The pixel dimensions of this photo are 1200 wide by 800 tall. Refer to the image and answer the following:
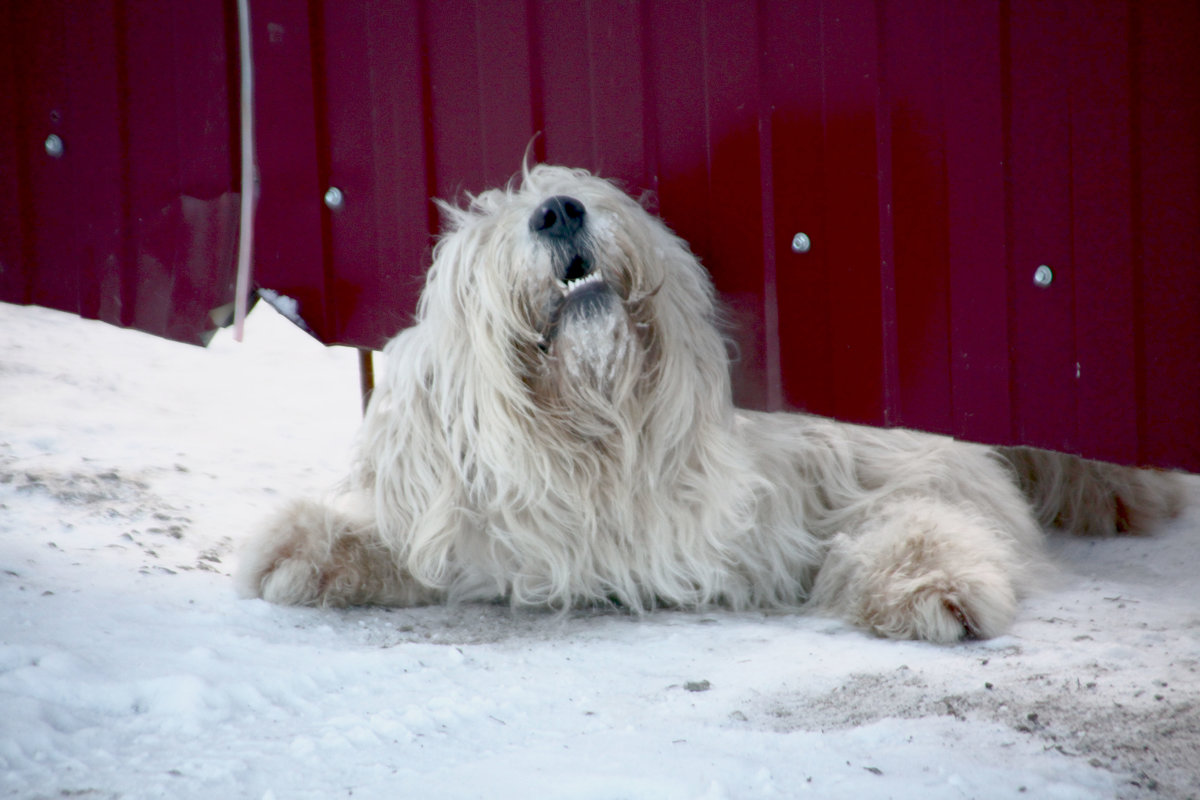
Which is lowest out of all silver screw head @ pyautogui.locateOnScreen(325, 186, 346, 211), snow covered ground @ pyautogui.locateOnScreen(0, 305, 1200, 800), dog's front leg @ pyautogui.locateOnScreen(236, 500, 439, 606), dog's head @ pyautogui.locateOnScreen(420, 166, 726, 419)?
snow covered ground @ pyautogui.locateOnScreen(0, 305, 1200, 800)

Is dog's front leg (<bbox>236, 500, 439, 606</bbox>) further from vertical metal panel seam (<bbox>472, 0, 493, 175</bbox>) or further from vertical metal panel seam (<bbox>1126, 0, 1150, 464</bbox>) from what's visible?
vertical metal panel seam (<bbox>1126, 0, 1150, 464</bbox>)

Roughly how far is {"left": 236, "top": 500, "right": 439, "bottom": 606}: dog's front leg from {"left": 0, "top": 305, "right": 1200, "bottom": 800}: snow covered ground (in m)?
0.07

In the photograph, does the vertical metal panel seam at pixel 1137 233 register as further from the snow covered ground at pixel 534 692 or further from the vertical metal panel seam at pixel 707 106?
the vertical metal panel seam at pixel 707 106

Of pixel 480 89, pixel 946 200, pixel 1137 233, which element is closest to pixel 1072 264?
pixel 1137 233

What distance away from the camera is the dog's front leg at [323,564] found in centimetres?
272

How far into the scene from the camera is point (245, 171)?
3.38m

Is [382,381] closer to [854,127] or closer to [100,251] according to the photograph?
[100,251]

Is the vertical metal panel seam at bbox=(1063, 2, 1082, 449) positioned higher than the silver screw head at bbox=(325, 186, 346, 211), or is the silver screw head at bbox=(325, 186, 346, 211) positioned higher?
the silver screw head at bbox=(325, 186, 346, 211)

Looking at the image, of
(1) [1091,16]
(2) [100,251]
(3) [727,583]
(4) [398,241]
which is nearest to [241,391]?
(2) [100,251]

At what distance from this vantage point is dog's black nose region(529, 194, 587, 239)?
8.21ft

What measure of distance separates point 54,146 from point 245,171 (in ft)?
2.24

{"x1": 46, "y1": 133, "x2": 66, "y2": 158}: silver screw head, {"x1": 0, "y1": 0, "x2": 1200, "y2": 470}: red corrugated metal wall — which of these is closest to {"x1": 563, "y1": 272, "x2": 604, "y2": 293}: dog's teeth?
{"x1": 0, "y1": 0, "x2": 1200, "y2": 470}: red corrugated metal wall

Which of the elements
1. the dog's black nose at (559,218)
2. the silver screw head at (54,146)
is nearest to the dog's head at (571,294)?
the dog's black nose at (559,218)

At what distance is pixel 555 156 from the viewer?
3.21 metres
